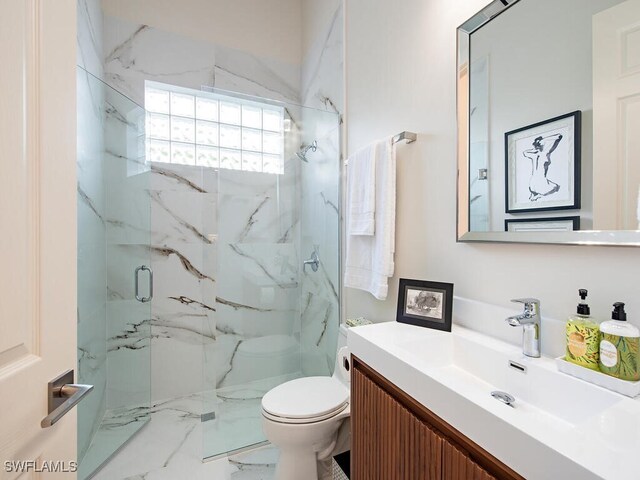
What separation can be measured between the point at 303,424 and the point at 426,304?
752mm

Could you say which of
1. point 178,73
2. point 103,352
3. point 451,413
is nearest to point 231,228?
point 103,352

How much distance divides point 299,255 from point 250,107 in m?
1.20

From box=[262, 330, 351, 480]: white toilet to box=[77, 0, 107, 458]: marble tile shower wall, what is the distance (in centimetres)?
106

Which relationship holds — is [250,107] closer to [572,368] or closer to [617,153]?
[617,153]

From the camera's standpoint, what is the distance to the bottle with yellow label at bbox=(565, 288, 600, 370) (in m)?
0.70

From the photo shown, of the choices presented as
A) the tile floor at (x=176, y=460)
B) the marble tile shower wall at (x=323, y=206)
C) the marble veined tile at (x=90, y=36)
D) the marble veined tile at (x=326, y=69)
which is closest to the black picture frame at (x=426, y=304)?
the marble tile shower wall at (x=323, y=206)

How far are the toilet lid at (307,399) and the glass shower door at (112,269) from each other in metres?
1.09

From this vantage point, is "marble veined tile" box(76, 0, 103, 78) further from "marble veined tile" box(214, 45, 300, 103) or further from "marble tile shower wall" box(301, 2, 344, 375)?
"marble tile shower wall" box(301, 2, 344, 375)

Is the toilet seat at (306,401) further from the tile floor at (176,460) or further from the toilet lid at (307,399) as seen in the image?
the tile floor at (176,460)

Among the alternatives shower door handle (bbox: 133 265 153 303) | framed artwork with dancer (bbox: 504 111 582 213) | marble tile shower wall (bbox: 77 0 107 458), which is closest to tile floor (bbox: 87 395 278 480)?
marble tile shower wall (bbox: 77 0 107 458)

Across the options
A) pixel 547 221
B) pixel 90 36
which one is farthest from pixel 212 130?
pixel 547 221

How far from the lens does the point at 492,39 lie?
1040 mm

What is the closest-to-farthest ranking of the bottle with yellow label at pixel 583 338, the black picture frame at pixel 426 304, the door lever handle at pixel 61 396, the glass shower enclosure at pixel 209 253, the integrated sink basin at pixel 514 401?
the integrated sink basin at pixel 514 401 → the door lever handle at pixel 61 396 → the bottle with yellow label at pixel 583 338 → the black picture frame at pixel 426 304 → the glass shower enclosure at pixel 209 253

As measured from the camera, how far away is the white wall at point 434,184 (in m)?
0.81
